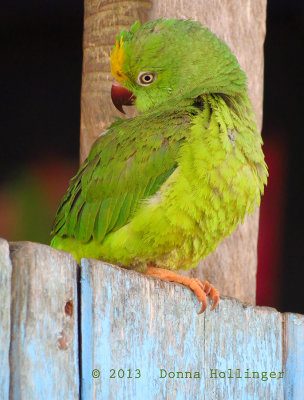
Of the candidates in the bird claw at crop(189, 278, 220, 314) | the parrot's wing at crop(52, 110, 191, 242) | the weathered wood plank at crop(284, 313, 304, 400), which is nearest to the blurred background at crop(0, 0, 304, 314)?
the parrot's wing at crop(52, 110, 191, 242)

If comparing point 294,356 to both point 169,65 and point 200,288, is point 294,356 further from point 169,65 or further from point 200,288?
point 169,65

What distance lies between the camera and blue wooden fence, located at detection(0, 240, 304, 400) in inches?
51.1

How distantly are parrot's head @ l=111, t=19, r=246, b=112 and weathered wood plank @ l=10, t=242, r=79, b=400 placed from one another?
1.31 metres

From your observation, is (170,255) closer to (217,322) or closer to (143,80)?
(217,322)

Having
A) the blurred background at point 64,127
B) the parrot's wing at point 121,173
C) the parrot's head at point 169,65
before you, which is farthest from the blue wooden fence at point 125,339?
the blurred background at point 64,127

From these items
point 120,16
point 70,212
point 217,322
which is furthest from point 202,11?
point 217,322

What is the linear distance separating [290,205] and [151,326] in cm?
334

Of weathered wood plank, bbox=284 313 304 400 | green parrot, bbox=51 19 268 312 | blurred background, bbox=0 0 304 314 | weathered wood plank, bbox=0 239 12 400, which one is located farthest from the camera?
blurred background, bbox=0 0 304 314

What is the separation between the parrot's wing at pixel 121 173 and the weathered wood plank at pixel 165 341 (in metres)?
0.54

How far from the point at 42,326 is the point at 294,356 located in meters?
0.95

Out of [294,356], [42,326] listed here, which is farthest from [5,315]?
[294,356]

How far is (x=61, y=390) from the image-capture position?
4.44 feet

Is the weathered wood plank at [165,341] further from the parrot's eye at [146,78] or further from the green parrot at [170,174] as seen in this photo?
the parrot's eye at [146,78]

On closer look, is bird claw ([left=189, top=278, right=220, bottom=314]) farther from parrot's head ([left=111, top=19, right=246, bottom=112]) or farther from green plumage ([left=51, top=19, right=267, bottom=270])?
parrot's head ([left=111, top=19, right=246, bottom=112])
